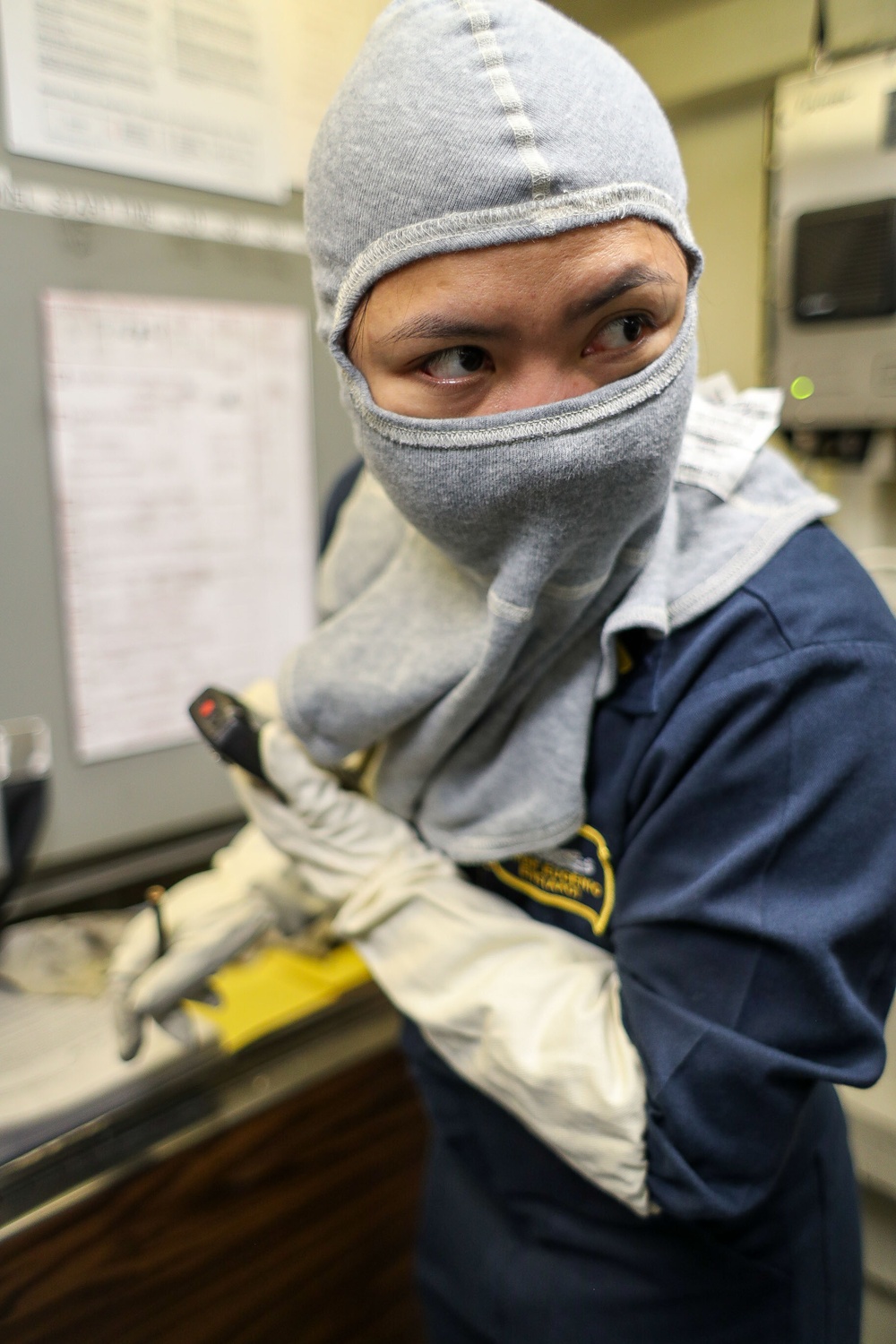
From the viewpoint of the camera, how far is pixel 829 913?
58cm

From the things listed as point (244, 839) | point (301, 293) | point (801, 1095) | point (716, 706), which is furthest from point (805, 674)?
point (301, 293)

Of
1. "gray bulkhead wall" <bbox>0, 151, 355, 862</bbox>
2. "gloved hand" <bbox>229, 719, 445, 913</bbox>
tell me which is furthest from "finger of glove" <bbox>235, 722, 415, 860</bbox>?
"gray bulkhead wall" <bbox>0, 151, 355, 862</bbox>

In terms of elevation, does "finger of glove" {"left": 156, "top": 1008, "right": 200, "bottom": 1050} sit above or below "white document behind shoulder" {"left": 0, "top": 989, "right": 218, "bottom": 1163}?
above

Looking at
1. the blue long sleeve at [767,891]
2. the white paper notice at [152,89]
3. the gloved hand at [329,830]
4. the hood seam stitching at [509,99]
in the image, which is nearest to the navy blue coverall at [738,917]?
the blue long sleeve at [767,891]

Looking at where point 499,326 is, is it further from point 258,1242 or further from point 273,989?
point 258,1242

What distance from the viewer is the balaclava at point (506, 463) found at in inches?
21.3

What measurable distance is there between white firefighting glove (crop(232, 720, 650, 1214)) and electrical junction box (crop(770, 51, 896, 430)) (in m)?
0.80

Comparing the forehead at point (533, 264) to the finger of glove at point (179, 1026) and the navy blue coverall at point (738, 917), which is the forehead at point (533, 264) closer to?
the navy blue coverall at point (738, 917)

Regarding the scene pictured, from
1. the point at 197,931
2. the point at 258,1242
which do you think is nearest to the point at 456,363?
the point at 197,931

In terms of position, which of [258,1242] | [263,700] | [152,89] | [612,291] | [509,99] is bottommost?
[258,1242]

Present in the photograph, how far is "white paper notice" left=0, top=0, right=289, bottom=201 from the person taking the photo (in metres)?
1.00

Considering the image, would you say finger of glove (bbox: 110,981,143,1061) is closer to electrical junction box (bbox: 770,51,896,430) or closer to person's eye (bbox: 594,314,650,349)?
person's eye (bbox: 594,314,650,349)

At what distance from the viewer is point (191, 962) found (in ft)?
2.96

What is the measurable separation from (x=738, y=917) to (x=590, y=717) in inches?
7.5
